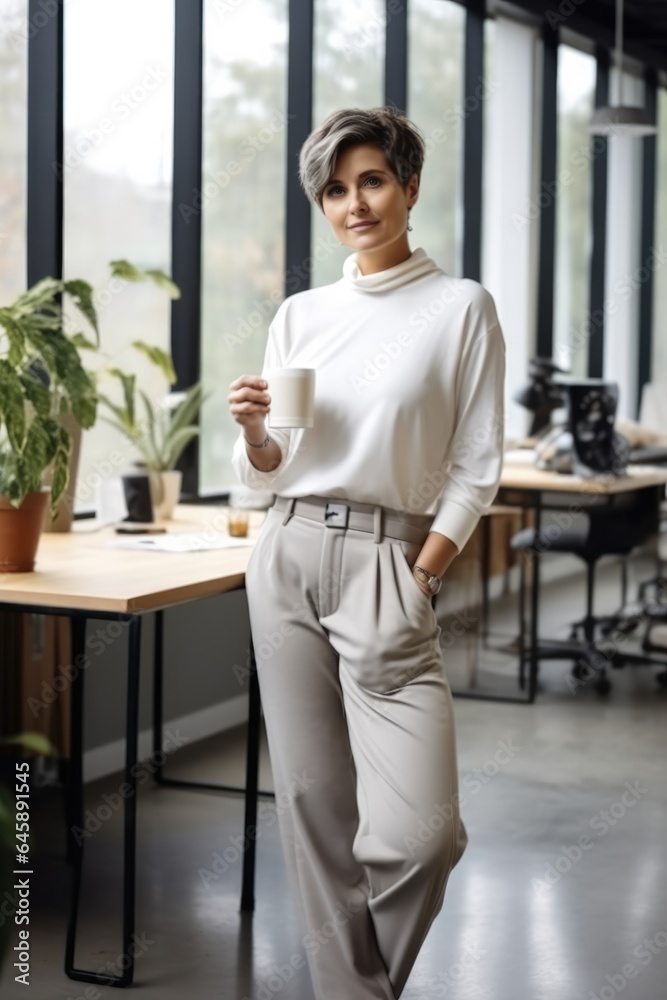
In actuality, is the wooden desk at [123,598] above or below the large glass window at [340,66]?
below

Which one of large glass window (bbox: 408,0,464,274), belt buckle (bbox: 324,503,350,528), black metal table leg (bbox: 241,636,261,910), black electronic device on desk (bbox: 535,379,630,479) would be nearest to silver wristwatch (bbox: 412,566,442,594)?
belt buckle (bbox: 324,503,350,528)

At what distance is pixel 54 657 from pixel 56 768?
1.24 feet

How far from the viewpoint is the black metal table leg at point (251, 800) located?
122 inches

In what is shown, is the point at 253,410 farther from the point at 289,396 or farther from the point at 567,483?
the point at 567,483

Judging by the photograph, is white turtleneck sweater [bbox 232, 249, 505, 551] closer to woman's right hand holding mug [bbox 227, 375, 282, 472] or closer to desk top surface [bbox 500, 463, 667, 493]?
woman's right hand holding mug [bbox 227, 375, 282, 472]

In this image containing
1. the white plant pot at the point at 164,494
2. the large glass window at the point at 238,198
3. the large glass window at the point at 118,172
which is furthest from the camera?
the large glass window at the point at 238,198

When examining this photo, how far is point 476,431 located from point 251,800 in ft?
4.54

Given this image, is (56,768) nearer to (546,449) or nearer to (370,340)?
(370,340)

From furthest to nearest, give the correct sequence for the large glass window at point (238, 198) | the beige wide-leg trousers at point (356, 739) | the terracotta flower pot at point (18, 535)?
the large glass window at point (238, 198), the terracotta flower pot at point (18, 535), the beige wide-leg trousers at point (356, 739)

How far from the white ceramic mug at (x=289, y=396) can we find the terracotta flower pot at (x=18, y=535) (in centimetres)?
90

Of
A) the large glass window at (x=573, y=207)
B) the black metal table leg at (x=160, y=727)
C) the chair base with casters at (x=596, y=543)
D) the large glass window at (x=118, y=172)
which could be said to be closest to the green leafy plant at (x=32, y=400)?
the large glass window at (x=118, y=172)

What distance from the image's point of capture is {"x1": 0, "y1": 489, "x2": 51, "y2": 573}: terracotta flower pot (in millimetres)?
2840

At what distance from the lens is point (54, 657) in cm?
382

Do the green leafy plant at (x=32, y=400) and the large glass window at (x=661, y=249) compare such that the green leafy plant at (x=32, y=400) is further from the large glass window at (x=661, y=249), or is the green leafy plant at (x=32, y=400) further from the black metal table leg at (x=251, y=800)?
the large glass window at (x=661, y=249)
